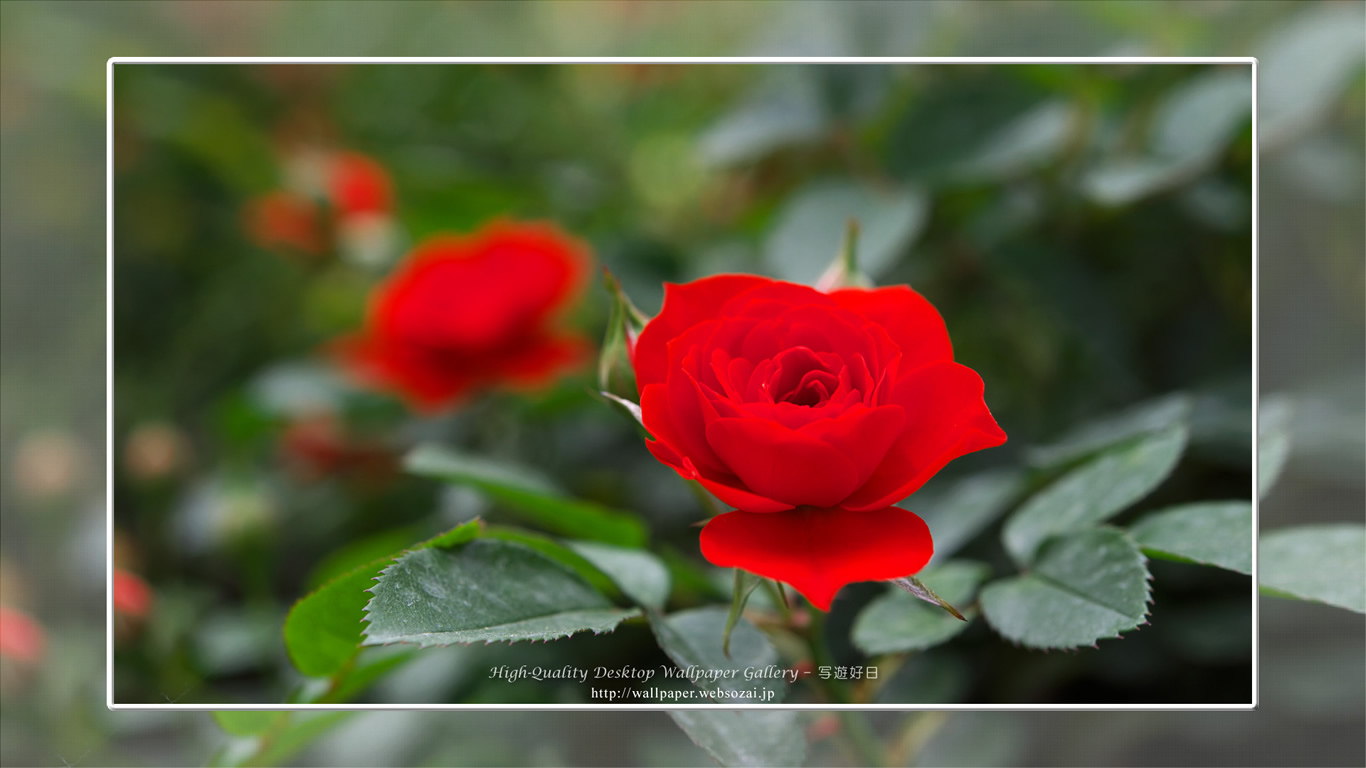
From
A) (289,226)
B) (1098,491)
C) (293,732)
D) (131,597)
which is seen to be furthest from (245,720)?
(289,226)

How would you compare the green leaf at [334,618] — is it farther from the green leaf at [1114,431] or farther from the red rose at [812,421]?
the green leaf at [1114,431]

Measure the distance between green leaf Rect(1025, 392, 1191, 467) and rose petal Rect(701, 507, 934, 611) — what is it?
0.09 meters

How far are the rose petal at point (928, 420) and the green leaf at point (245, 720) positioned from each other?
6.7 inches

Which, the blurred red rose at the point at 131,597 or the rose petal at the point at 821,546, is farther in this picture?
the blurred red rose at the point at 131,597

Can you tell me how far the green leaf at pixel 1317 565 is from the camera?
234 mm

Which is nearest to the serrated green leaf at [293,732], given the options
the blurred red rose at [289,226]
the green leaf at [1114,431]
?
the green leaf at [1114,431]

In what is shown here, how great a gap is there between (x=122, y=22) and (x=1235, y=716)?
54cm

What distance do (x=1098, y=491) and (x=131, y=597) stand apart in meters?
0.32

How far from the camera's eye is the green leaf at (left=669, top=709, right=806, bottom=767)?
22 cm

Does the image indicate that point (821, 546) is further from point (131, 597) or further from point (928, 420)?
point (131, 597)

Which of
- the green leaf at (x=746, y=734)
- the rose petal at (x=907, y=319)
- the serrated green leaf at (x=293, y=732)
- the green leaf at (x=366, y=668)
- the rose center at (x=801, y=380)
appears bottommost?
the serrated green leaf at (x=293, y=732)

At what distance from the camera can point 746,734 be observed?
0.74 feet

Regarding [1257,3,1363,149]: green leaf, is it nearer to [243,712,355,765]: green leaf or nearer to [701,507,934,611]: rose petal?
[701,507,934,611]: rose petal

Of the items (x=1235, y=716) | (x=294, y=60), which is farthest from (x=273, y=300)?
(x=1235, y=716)
